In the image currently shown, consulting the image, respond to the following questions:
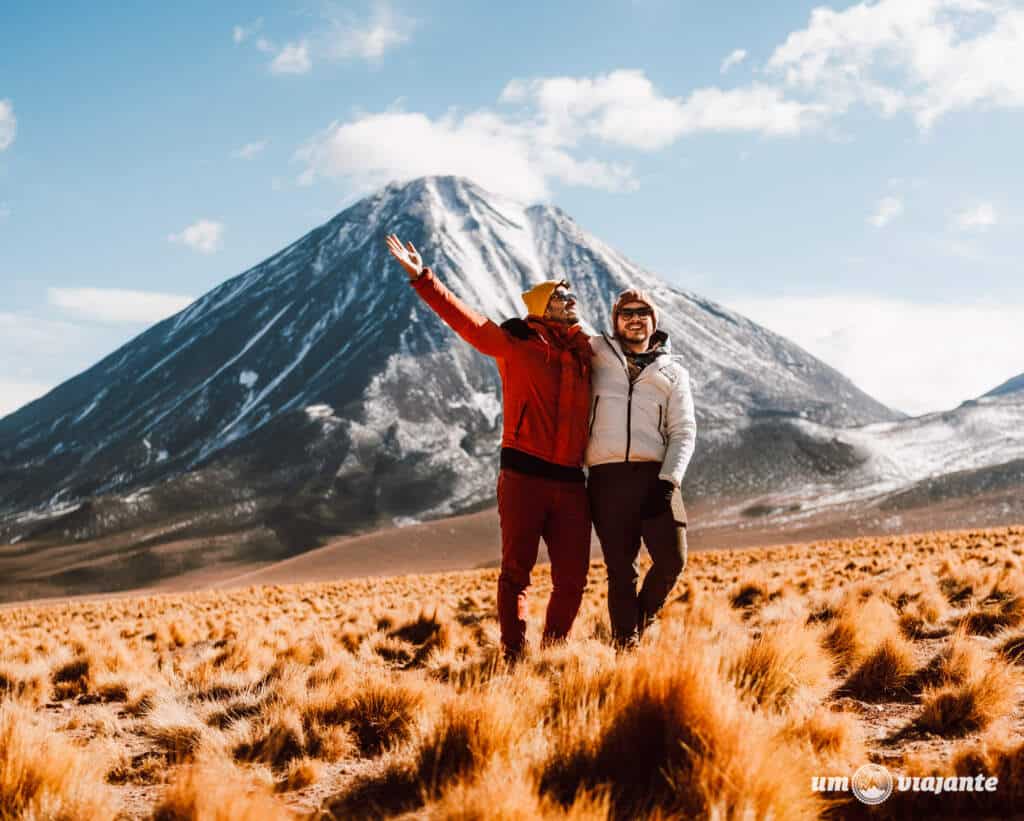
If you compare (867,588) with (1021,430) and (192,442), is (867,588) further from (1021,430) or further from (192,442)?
(192,442)

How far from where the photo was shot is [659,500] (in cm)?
513

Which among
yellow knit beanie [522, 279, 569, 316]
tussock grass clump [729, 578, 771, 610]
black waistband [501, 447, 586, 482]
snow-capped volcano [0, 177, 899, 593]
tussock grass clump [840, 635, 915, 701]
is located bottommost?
tussock grass clump [729, 578, 771, 610]

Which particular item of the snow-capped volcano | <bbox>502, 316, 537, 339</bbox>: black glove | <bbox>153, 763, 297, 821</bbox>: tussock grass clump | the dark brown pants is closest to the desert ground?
<bbox>153, 763, 297, 821</bbox>: tussock grass clump

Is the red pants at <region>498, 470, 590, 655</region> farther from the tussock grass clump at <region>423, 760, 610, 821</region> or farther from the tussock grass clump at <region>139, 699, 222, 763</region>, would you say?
the tussock grass clump at <region>423, 760, 610, 821</region>

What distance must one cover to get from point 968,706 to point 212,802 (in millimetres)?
3060

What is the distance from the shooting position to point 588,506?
5.35 m

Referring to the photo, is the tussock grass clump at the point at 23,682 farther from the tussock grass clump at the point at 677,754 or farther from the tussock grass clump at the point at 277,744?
the tussock grass clump at the point at 677,754

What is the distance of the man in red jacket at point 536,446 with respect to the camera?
17.0 feet

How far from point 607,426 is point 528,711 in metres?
2.22

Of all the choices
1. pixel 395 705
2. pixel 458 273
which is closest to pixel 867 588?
pixel 395 705

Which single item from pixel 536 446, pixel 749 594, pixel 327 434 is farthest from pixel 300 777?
pixel 327 434

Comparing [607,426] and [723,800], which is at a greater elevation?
[607,426]

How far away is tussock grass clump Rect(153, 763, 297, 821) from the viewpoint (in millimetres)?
2439

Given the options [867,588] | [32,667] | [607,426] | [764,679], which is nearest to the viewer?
[764,679]
